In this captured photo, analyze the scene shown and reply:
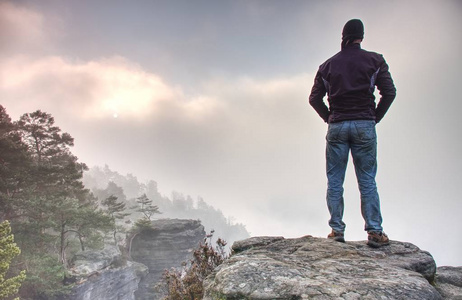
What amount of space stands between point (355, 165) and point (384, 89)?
3.97ft

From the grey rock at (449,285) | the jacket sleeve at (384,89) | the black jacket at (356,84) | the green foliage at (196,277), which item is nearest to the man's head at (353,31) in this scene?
the black jacket at (356,84)

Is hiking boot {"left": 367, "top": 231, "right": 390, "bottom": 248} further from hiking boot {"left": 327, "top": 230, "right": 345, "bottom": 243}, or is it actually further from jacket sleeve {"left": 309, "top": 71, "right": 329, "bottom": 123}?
jacket sleeve {"left": 309, "top": 71, "right": 329, "bottom": 123}

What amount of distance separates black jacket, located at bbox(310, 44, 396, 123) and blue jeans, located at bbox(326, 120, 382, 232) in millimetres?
174

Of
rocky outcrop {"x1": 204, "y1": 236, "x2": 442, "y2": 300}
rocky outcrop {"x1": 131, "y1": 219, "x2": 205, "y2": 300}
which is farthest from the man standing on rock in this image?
rocky outcrop {"x1": 131, "y1": 219, "x2": 205, "y2": 300}

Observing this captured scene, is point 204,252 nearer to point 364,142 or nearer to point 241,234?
point 364,142

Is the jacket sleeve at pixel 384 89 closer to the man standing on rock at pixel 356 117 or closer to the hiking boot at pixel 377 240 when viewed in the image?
the man standing on rock at pixel 356 117

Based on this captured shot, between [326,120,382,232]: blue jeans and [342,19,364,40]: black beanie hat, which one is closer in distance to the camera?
[326,120,382,232]: blue jeans

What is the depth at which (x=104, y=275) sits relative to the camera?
28.5 m

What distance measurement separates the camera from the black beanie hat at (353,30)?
140 inches

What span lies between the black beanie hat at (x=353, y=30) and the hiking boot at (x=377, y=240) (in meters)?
2.90

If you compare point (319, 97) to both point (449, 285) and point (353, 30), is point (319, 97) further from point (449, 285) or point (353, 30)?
point (449, 285)

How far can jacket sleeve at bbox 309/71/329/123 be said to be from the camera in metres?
3.84

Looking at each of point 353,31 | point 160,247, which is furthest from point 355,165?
point 160,247

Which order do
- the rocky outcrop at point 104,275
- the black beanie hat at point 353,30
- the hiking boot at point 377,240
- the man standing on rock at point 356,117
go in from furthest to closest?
the rocky outcrop at point 104,275
the black beanie hat at point 353,30
the man standing on rock at point 356,117
the hiking boot at point 377,240
